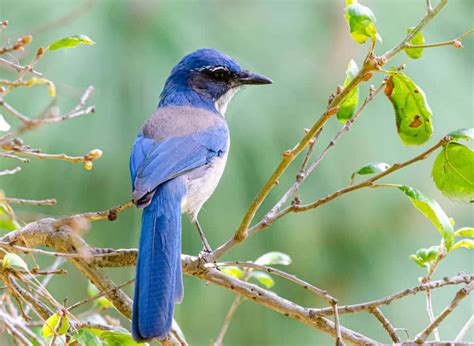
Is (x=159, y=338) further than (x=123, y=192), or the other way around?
(x=123, y=192)

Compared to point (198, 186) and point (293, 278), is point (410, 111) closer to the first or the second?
point (293, 278)

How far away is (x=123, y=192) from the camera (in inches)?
174

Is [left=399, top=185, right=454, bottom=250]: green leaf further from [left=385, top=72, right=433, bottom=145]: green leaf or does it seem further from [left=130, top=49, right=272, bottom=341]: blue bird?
[left=130, top=49, right=272, bottom=341]: blue bird

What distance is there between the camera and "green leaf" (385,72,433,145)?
2.07 m

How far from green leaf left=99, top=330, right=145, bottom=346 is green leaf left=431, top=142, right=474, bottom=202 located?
3.00 ft

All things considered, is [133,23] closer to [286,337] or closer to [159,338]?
[286,337]

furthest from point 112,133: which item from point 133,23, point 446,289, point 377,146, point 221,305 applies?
point 446,289

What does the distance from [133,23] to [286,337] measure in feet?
7.36

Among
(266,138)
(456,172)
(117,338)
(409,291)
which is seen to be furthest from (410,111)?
(266,138)

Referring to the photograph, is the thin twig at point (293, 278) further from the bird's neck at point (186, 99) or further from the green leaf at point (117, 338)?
the bird's neck at point (186, 99)

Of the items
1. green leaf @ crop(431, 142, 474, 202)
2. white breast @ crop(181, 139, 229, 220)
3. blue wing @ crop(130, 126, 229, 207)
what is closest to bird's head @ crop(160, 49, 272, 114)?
blue wing @ crop(130, 126, 229, 207)

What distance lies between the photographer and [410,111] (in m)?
2.10

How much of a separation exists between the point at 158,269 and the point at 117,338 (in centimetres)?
28

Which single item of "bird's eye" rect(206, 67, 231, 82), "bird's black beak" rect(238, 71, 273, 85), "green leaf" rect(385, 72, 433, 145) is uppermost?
"green leaf" rect(385, 72, 433, 145)
